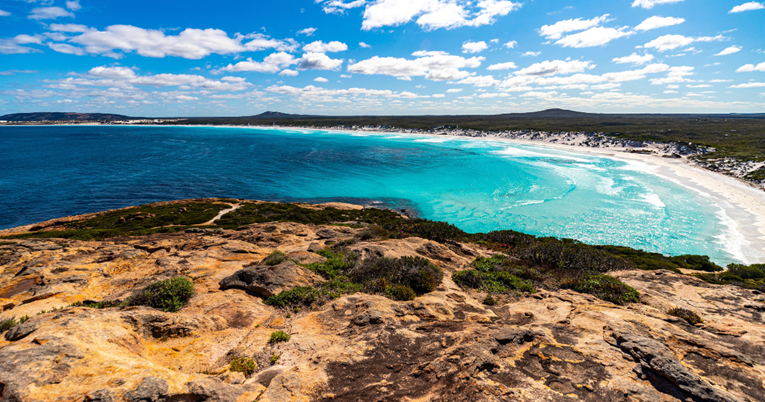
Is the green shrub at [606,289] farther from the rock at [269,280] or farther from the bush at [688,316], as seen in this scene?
the rock at [269,280]

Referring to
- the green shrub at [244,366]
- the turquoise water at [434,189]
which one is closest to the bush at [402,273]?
the green shrub at [244,366]

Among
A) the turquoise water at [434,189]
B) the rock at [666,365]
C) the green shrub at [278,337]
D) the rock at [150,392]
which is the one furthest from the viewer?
the turquoise water at [434,189]

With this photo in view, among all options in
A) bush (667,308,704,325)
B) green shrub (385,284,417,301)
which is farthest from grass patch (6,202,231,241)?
bush (667,308,704,325)

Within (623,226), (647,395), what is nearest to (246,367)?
(647,395)

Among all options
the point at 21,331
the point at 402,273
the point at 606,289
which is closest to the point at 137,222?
the point at 21,331

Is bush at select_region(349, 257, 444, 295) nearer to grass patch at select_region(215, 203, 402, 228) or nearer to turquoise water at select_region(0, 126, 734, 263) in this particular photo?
grass patch at select_region(215, 203, 402, 228)

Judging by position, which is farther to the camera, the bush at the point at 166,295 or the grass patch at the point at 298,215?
the grass patch at the point at 298,215
